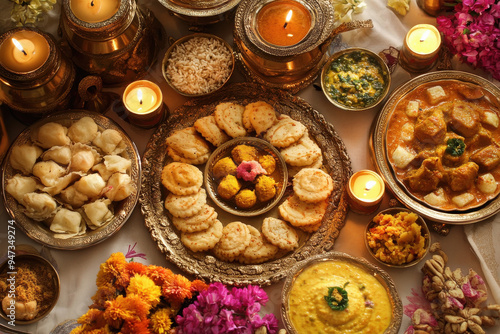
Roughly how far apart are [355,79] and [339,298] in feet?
4.39

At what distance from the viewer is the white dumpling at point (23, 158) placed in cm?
275

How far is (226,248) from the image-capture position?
8.91ft

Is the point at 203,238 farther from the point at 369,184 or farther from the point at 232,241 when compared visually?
the point at 369,184

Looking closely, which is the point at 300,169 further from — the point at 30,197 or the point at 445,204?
the point at 30,197

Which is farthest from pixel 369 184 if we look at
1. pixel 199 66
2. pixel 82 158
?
pixel 82 158

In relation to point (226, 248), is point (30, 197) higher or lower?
higher

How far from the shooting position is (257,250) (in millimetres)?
2740

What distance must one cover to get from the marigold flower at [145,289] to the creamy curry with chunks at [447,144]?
1.53m

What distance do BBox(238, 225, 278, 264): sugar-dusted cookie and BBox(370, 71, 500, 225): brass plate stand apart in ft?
2.60

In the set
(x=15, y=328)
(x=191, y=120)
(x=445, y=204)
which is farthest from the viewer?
(x=191, y=120)

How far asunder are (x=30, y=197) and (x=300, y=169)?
5.01ft

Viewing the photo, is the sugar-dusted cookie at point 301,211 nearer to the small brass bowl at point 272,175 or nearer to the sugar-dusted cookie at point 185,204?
the small brass bowl at point 272,175

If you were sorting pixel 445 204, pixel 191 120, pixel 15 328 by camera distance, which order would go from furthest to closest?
pixel 191 120 → pixel 445 204 → pixel 15 328

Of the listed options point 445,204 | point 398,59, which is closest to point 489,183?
point 445,204
